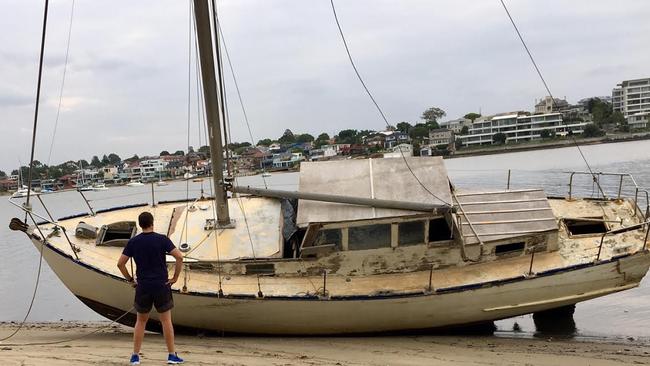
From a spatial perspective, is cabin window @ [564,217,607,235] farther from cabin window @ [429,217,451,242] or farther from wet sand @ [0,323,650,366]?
cabin window @ [429,217,451,242]

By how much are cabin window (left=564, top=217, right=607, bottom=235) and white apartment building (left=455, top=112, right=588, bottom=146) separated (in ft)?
336

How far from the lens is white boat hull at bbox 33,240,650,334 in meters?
8.90

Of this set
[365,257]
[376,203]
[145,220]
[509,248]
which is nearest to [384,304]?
[365,257]

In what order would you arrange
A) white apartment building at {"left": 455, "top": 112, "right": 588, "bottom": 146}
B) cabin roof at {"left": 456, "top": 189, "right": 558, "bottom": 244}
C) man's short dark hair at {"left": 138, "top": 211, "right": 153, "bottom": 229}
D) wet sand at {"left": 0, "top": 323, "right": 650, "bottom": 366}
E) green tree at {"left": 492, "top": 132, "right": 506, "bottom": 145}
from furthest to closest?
green tree at {"left": 492, "top": 132, "right": 506, "bottom": 145} → white apartment building at {"left": 455, "top": 112, "right": 588, "bottom": 146} → cabin roof at {"left": 456, "top": 189, "right": 558, "bottom": 244} → wet sand at {"left": 0, "top": 323, "right": 650, "bottom": 366} → man's short dark hair at {"left": 138, "top": 211, "right": 153, "bottom": 229}

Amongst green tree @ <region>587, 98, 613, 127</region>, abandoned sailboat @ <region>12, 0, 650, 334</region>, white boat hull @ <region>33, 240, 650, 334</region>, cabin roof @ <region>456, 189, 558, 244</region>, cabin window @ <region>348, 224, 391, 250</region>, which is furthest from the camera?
green tree @ <region>587, 98, 613, 127</region>

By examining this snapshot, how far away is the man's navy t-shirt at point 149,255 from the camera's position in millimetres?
6160

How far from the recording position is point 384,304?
29.3 feet

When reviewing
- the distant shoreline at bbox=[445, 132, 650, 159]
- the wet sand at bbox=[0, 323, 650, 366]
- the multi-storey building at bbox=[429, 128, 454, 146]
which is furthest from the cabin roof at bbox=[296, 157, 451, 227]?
the multi-storey building at bbox=[429, 128, 454, 146]

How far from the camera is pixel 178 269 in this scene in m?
6.34

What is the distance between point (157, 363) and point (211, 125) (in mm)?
4709

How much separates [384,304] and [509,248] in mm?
2789

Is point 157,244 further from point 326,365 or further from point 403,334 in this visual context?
point 403,334

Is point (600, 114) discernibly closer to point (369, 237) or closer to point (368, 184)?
point (368, 184)

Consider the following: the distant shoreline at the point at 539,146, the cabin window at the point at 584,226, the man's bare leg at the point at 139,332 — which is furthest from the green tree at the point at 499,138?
the man's bare leg at the point at 139,332
